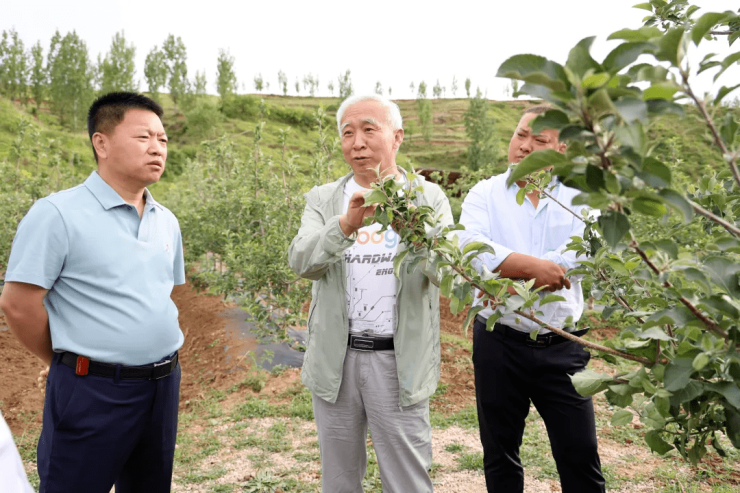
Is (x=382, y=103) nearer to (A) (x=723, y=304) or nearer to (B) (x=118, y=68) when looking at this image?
(A) (x=723, y=304)

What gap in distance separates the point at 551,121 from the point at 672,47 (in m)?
0.20

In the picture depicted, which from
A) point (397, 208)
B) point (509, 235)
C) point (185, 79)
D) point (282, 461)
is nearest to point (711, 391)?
point (397, 208)

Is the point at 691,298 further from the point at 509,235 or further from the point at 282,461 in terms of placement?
the point at 282,461

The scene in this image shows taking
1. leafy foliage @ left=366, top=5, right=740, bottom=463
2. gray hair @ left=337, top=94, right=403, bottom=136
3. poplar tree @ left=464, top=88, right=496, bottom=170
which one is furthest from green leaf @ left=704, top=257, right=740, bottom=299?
poplar tree @ left=464, top=88, right=496, bottom=170

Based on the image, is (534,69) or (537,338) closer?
(534,69)

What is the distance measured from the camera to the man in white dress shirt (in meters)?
2.37

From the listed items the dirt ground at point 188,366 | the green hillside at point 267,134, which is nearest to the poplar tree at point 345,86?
the green hillside at point 267,134

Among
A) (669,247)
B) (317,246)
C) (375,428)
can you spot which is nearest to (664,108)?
(669,247)

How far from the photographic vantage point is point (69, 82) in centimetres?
4625

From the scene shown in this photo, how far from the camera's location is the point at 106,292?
224 centimetres

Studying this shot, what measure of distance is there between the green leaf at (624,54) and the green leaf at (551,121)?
87 mm

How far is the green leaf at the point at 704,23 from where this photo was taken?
0.76 m

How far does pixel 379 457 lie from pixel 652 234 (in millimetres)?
6241

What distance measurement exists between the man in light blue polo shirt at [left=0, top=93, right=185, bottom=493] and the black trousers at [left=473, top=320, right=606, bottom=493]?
1.52m
